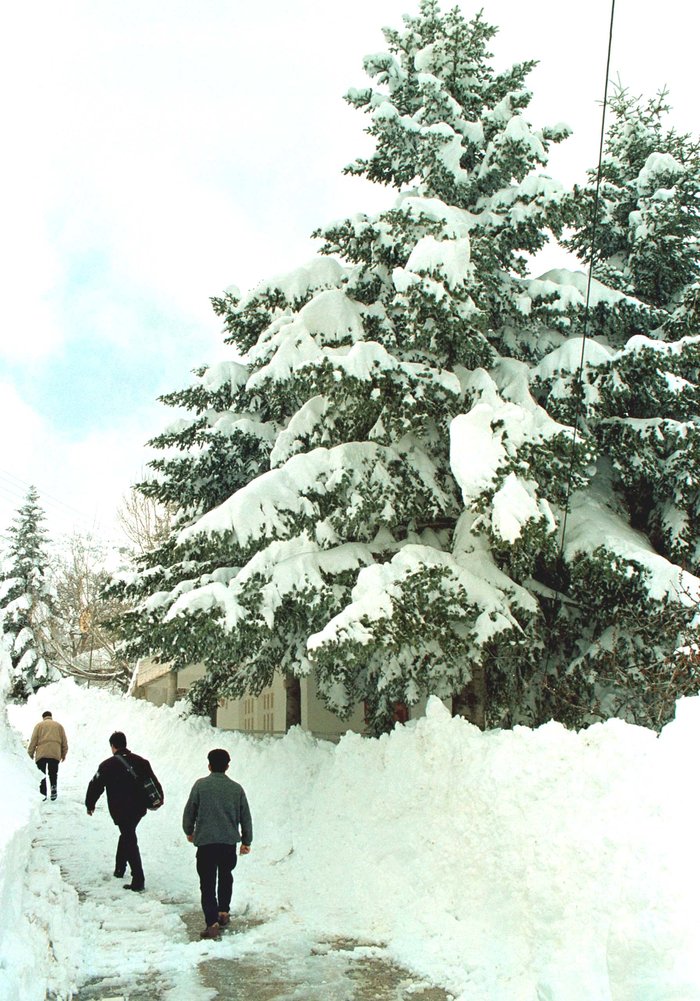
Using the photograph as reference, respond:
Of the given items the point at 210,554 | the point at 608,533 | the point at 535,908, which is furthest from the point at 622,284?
the point at 535,908

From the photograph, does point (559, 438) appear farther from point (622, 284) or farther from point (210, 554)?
point (622, 284)

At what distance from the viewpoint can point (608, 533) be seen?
1077 centimetres

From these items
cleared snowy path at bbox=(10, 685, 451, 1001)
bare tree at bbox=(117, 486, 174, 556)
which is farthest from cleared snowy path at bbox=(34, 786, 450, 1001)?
bare tree at bbox=(117, 486, 174, 556)

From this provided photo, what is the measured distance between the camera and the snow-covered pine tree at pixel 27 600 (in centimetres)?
3791

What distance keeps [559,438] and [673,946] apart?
232 inches

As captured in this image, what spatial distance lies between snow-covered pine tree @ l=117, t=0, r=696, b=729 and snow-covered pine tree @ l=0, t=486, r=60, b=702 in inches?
1044

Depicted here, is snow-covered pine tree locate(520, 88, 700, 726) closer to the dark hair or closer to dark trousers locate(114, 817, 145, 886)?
the dark hair

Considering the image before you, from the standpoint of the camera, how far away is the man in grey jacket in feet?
25.3

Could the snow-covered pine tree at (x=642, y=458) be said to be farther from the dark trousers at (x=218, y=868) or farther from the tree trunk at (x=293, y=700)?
the tree trunk at (x=293, y=700)

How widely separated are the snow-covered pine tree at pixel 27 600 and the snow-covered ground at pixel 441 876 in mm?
28569

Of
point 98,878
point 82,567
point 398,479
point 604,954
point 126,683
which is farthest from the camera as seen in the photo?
point 82,567

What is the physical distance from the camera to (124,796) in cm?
915

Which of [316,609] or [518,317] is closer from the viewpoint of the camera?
[316,609]

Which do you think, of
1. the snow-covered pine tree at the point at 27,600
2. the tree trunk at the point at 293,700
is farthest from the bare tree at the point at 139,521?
the tree trunk at the point at 293,700
